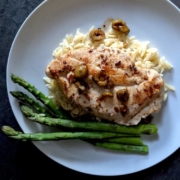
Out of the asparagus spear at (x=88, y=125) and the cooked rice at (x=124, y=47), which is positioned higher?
the cooked rice at (x=124, y=47)

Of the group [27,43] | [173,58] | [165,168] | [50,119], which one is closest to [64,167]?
[50,119]

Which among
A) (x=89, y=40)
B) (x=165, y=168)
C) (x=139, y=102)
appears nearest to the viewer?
(x=139, y=102)

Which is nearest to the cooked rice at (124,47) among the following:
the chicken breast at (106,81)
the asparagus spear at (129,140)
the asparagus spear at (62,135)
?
the chicken breast at (106,81)

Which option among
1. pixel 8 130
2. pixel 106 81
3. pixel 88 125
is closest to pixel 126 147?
pixel 88 125

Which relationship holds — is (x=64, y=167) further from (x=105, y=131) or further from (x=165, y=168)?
(x=165, y=168)

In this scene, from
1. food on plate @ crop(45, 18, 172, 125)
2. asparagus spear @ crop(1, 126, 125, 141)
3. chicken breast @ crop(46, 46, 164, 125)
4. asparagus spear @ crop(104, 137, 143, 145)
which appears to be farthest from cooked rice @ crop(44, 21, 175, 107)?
asparagus spear @ crop(104, 137, 143, 145)

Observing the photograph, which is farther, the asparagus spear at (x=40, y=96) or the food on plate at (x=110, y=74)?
the asparagus spear at (x=40, y=96)

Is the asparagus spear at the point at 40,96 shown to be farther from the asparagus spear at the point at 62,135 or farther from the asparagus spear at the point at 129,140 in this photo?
the asparagus spear at the point at 129,140
